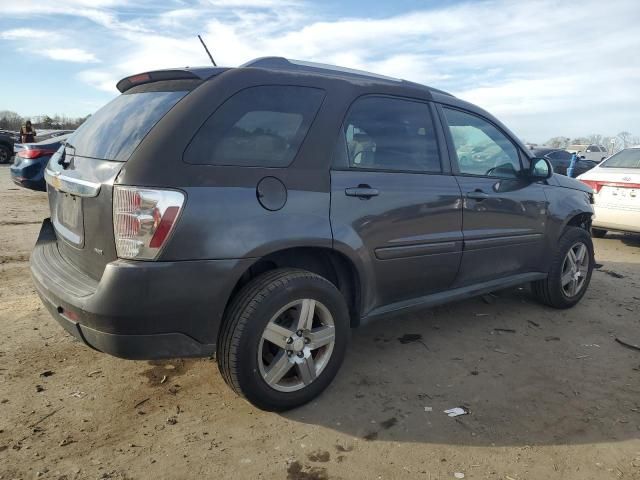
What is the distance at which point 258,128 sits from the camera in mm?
2645

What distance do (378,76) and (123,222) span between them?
81.9 inches

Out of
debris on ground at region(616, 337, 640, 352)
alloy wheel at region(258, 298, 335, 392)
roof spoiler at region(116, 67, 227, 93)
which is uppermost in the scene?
roof spoiler at region(116, 67, 227, 93)

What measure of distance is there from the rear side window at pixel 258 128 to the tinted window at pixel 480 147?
1.27 m

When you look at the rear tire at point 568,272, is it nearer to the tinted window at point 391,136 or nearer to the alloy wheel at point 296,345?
the tinted window at point 391,136

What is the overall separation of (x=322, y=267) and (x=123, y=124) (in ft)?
4.48

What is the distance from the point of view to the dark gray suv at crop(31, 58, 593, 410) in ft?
7.67

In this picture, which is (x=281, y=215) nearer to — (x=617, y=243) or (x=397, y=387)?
(x=397, y=387)

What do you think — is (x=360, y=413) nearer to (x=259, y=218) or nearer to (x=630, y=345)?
(x=259, y=218)

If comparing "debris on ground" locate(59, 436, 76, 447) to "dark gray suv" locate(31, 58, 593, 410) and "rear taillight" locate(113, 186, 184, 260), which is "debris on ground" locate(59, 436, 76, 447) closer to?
"dark gray suv" locate(31, 58, 593, 410)

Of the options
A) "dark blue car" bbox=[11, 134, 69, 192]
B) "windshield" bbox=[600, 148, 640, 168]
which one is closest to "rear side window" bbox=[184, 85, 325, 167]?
"windshield" bbox=[600, 148, 640, 168]

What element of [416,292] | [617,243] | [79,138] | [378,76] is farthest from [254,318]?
[617,243]

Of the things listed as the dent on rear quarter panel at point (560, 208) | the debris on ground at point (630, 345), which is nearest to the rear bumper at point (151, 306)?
the dent on rear quarter panel at point (560, 208)

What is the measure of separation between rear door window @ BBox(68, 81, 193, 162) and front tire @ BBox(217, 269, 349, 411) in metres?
0.94

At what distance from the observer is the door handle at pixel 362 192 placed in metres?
2.90
